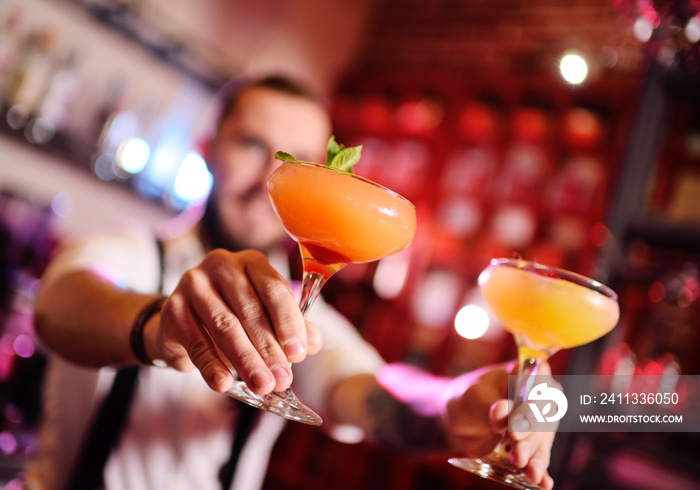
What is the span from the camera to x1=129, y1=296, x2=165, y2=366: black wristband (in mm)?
910

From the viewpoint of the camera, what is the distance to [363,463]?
12.1 ft

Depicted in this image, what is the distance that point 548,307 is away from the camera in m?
0.97

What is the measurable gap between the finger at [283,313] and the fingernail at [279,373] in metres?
0.02

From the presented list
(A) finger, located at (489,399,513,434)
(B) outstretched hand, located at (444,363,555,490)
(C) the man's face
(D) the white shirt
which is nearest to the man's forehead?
(C) the man's face

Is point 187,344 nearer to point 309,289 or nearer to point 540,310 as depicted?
point 309,289

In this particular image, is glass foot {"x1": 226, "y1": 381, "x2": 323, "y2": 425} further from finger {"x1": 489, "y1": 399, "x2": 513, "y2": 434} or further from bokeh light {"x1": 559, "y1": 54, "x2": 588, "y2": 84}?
bokeh light {"x1": 559, "y1": 54, "x2": 588, "y2": 84}

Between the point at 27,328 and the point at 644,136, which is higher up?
the point at 644,136

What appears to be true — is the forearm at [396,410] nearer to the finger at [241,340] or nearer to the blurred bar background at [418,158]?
the blurred bar background at [418,158]

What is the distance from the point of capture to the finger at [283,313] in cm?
73

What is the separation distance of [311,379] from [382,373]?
0.72 feet

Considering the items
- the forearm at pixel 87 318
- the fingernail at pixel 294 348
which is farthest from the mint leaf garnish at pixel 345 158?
the forearm at pixel 87 318

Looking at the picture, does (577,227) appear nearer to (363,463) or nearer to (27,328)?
(363,463)

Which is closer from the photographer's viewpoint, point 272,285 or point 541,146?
point 272,285

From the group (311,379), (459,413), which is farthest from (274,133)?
(459,413)
